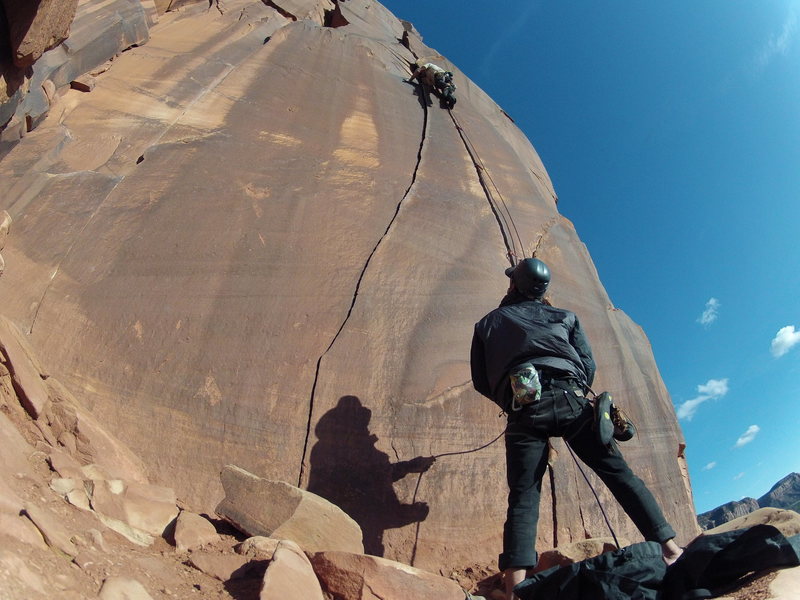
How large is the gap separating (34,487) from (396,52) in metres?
8.91

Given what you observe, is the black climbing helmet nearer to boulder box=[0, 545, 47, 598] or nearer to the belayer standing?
the belayer standing

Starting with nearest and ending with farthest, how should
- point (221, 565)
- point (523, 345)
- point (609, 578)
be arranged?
1. point (609, 578)
2. point (221, 565)
3. point (523, 345)

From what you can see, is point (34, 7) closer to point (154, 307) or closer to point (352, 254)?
point (154, 307)

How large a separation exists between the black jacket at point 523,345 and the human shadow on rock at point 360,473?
97 cm

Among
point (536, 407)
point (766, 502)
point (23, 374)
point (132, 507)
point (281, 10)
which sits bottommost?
point (766, 502)

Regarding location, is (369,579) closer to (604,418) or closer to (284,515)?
(284,515)

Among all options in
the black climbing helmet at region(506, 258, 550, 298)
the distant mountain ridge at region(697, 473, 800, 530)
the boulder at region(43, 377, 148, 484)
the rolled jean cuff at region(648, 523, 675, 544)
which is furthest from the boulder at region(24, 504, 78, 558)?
the distant mountain ridge at region(697, 473, 800, 530)

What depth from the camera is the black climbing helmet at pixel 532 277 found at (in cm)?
352

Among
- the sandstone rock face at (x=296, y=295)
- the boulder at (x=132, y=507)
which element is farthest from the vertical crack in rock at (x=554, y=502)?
the boulder at (x=132, y=507)

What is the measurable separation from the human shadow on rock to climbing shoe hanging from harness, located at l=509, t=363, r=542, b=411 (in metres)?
1.25

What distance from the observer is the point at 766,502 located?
57156 mm

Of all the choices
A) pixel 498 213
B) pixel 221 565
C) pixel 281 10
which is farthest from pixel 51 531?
pixel 281 10

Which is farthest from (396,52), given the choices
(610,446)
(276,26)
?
(610,446)

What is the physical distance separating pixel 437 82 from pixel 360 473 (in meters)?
5.87
